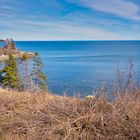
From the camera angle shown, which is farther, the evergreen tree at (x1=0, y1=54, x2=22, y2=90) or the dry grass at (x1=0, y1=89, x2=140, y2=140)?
the evergreen tree at (x1=0, y1=54, x2=22, y2=90)

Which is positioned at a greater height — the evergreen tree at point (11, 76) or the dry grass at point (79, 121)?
the dry grass at point (79, 121)

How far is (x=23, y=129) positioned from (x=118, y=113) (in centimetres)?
174

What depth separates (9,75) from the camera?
1292 inches

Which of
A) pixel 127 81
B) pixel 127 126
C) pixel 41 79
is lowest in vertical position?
pixel 41 79

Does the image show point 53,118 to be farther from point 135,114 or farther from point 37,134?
point 135,114

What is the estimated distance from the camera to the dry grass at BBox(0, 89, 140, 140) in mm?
4877

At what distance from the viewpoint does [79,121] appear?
205 inches

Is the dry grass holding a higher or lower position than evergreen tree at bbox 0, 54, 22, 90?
higher

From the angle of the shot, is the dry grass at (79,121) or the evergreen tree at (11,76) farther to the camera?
the evergreen tree at (11,76)

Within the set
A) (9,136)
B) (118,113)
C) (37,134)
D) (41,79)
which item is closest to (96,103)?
(118,113)

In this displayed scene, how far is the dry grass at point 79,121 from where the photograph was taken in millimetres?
4877

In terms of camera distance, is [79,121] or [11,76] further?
[11,76]

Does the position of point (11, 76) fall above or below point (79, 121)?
below

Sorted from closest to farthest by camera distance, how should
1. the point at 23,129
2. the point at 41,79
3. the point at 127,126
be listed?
the point at 127,126, the point at 23,129, the point at 41,79
